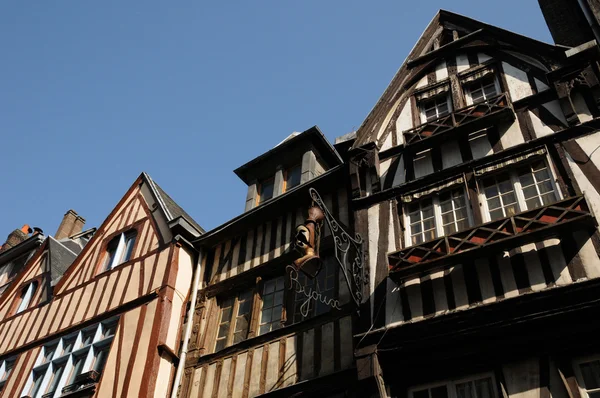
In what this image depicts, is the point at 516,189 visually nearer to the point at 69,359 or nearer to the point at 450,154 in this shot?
the point at 450,154

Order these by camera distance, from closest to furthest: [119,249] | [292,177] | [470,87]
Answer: [470,87]
[292,177]
[119,249]

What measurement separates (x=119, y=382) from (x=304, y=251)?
14.8 ft

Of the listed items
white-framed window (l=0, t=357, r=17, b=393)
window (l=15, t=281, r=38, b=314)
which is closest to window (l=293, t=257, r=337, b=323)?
white-framed window (l=0, t=357, r=17, b=393)

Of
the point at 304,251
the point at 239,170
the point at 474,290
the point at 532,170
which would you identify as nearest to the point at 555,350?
the point at 474,290

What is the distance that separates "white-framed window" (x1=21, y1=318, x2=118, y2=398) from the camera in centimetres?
1195

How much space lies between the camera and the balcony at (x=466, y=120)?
9547mm

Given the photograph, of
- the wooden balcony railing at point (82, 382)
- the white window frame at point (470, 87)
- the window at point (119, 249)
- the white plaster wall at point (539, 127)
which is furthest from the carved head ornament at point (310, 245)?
the window at point (119, 249)

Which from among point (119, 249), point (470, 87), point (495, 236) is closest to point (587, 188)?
point (495, 236)

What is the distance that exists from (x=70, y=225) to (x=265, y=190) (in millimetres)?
11857

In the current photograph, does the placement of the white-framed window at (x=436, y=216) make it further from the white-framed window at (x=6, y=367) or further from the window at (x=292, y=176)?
the white-framed window at (x=6, y=367)

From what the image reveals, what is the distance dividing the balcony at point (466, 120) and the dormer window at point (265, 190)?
425cm

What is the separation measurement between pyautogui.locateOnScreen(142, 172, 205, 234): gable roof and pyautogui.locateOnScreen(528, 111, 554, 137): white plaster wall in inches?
306

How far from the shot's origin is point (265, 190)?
45.6 feet

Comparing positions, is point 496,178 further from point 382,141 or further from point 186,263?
point 186,263
